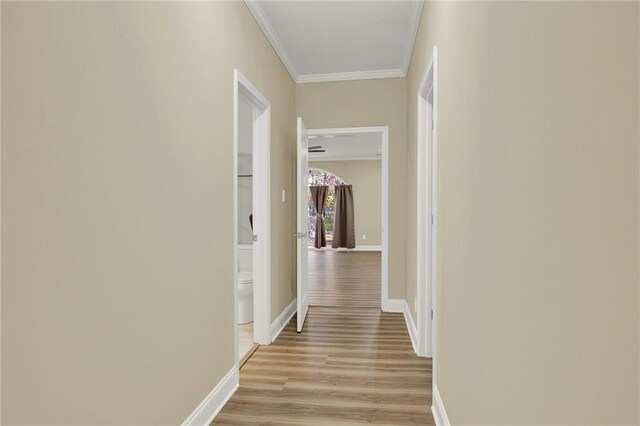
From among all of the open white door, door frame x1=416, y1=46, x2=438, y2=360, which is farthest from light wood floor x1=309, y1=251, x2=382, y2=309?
door frame x1=416, y1=46, x2=438, y2=360

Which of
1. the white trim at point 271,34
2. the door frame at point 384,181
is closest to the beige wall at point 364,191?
the door frame at point 384,181

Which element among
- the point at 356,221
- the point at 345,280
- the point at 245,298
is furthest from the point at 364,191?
the point at 245,298

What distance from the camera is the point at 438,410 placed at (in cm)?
208

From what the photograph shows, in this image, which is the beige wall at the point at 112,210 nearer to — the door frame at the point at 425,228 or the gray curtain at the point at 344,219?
the door frame at the point at 425,228

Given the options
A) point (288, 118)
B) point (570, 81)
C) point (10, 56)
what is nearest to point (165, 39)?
point (10, 56)

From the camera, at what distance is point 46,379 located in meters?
1.08

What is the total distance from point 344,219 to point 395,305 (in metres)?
6.78

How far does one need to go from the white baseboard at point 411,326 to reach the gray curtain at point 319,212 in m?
7.01

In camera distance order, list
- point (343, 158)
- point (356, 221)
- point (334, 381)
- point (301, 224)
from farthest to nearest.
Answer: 1. point (356, 221)
2. point (343, 158)
3. point (301, 224)
4. point (334, 381)

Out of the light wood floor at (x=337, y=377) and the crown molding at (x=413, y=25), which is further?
the crown molding at (x=413, y=25)

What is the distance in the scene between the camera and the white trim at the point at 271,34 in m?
2.78

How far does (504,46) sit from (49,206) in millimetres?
1350

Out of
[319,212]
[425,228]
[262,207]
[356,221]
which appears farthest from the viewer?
[319,212]

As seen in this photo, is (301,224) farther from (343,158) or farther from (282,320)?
(343,158)
